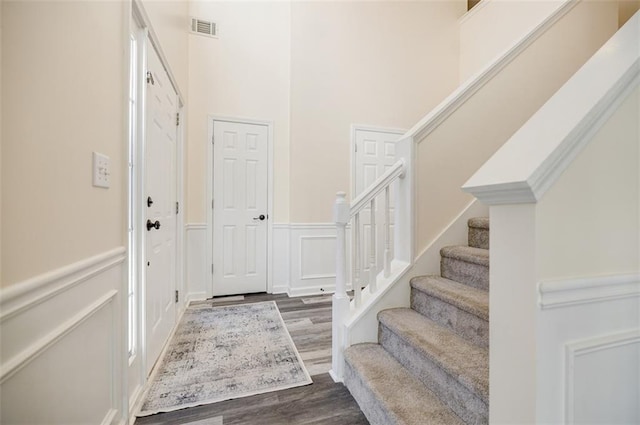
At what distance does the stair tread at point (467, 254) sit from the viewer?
144cm

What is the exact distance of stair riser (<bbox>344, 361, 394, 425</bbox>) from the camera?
116 centimetres

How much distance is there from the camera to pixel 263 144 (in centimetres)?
337

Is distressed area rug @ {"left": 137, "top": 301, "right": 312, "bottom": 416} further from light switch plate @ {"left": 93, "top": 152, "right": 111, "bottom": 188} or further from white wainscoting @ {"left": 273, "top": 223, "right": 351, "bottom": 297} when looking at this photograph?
light switch plate @ {"left": 93, "top": 152, "right": 111, "bottom": 188}

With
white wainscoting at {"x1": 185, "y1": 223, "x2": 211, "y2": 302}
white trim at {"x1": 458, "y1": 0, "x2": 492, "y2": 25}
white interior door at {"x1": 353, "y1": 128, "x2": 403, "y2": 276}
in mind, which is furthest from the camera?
white trim at {"x1": 458, "y1": 0, "x2": 492, "y2": 25}

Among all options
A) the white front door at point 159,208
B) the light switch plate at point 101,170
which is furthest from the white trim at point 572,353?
the white front door at point 159,208

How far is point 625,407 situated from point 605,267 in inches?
15.4

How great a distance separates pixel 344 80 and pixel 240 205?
201 cm

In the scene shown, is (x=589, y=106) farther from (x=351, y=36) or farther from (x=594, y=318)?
(x=351, y=36)

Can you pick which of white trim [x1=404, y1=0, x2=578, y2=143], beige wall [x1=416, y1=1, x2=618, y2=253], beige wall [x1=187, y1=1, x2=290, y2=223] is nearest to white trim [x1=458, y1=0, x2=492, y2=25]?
beige wall [x1=416, y1=1, x2=618, y2=253]

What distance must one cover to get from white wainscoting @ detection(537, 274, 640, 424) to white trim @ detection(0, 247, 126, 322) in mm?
1192

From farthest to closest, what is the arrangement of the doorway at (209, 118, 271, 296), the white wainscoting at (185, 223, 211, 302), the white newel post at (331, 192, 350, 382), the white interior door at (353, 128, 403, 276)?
the white interior door at (353, 128, 403, 276) < the doorway at (209, 118, 271, 296) < the white wainscoting at (185, 223, 211, 302) < the white newel post at (331, 192, 350, 382)

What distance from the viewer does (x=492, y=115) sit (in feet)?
6.23

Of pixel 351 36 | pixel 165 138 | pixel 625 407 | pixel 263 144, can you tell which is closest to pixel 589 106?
pixel 625 407

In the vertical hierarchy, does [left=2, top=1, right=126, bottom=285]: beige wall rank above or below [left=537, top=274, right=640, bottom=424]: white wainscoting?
above
